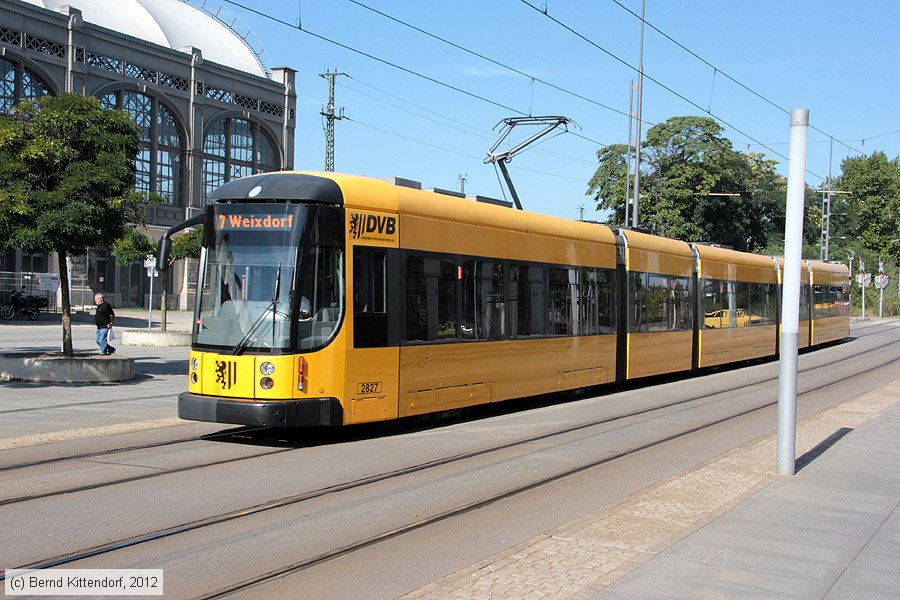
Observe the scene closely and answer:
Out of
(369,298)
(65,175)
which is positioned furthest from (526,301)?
(65,175)

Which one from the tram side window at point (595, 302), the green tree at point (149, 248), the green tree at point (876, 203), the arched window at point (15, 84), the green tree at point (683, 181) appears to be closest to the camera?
the tram side window at point (595, 302)

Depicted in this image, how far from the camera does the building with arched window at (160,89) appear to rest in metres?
46.4

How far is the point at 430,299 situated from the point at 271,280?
2654mm

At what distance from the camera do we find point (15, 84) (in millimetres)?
45156

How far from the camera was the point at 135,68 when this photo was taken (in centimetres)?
5203

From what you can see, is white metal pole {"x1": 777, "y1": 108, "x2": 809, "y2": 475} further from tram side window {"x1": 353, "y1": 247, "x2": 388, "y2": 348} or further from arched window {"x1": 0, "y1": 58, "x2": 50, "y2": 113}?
arched window {"x1": 0, "y1": 58, "x2": 50, "y2": 113}

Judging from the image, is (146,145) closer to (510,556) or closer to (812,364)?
(812,364)

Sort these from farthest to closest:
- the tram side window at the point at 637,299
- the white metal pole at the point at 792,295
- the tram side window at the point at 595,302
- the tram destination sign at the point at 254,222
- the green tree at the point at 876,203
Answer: the green tree at the point at 876,203
the tram side window at the point at 637,299
the tram side window at the point at 595,302
the tram destination sign at the point at 254,222
the white metal pole at the point at 792,295

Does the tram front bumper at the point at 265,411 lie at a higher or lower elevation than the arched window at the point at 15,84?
lower

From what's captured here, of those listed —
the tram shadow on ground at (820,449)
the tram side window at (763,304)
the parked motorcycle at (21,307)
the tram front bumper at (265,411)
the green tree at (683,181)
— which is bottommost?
the tram shadow on ground at (820,449)

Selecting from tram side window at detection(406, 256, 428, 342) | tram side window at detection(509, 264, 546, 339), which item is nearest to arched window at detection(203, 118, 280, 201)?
tram side window at detection(509, 264, 546, 339)

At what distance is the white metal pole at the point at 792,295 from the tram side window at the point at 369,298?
15.8 feet

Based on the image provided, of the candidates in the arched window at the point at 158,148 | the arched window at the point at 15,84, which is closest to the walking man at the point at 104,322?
the arched window at the point at 15,84

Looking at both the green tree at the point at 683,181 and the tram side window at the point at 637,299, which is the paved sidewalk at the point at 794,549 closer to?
the tram side window at the point at 637,299
